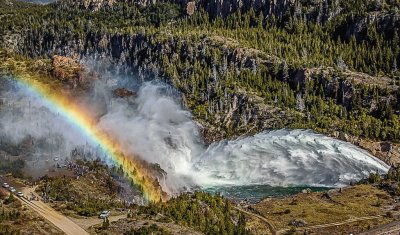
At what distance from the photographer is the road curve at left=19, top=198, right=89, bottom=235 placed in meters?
132

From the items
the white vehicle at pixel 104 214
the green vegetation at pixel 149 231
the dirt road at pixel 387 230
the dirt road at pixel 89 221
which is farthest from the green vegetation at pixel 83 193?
the dirt road at pixel 387 230

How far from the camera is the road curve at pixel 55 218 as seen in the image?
132250 mm

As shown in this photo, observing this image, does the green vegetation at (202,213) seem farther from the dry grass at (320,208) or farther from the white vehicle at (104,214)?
the dry grass at (320,208)

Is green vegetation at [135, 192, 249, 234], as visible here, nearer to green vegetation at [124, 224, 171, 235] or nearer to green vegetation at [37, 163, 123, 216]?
green vegetation at [124, 224, 171, 235]

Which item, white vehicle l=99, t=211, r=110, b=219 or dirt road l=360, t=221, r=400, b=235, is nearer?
white vehicle l=99, t=211, r=110, b=219

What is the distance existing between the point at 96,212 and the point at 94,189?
1440 inches

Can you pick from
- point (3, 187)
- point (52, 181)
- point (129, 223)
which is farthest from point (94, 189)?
point (129, 223)

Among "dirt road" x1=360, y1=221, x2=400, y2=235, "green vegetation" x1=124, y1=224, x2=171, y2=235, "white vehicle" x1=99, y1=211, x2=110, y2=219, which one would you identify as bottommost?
"dirt road" x1=360, y1=221, x2=400, y2=235

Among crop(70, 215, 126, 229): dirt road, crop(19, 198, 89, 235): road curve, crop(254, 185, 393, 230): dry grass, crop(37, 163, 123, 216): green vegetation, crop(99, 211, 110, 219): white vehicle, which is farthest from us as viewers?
crop(254, 185, 393, 230): dry grass

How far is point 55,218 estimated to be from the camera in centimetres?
14112

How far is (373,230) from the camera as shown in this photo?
163 metres

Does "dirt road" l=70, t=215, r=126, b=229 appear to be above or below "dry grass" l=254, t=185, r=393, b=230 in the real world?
above

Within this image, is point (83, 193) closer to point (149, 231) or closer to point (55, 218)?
point (55, 218)

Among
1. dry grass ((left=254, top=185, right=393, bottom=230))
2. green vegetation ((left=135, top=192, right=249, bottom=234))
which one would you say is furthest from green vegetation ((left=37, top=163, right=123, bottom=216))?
dry grass ((left=254, top=185, right=393, bottom=230))
